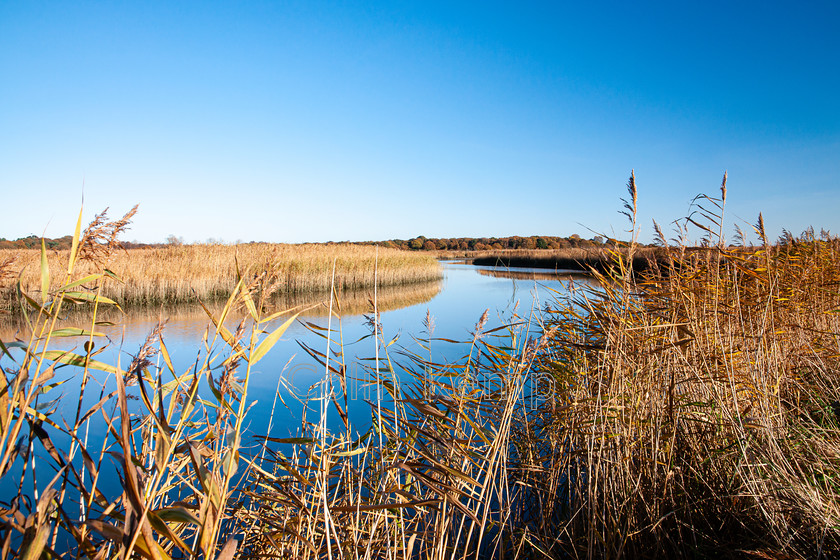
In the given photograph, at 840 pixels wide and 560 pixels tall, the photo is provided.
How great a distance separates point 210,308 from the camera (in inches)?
412

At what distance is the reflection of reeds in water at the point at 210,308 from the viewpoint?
307 inches

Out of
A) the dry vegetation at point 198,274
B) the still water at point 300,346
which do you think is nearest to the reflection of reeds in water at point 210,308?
the still water at point 300,346

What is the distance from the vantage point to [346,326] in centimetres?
981

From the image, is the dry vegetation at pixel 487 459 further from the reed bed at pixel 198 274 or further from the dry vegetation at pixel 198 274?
the reed bed at pixel 198 274

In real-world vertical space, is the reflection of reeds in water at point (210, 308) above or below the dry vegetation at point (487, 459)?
below

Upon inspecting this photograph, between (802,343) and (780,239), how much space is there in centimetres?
203

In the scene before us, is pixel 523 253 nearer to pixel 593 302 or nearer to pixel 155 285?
pixel 155 285

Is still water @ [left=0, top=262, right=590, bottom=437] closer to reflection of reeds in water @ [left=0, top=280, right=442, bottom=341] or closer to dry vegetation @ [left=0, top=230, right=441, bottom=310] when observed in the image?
reflection of reeds in water @ [left=0, top=280, right=442, bottom=341]

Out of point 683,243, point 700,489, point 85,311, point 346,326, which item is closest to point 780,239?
point 683,243

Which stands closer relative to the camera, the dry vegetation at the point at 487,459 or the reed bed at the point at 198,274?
the dry vegetation at the point at 487,459

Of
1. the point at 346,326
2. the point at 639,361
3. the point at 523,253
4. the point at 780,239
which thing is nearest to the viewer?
the point at 639,361

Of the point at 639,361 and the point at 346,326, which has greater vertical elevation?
the point at 639,361

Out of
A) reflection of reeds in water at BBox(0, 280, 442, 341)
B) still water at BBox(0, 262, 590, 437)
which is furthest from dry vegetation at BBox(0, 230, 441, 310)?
still water at BBox(0, 262, 590, 437)

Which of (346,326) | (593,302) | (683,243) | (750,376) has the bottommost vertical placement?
(346,326)
